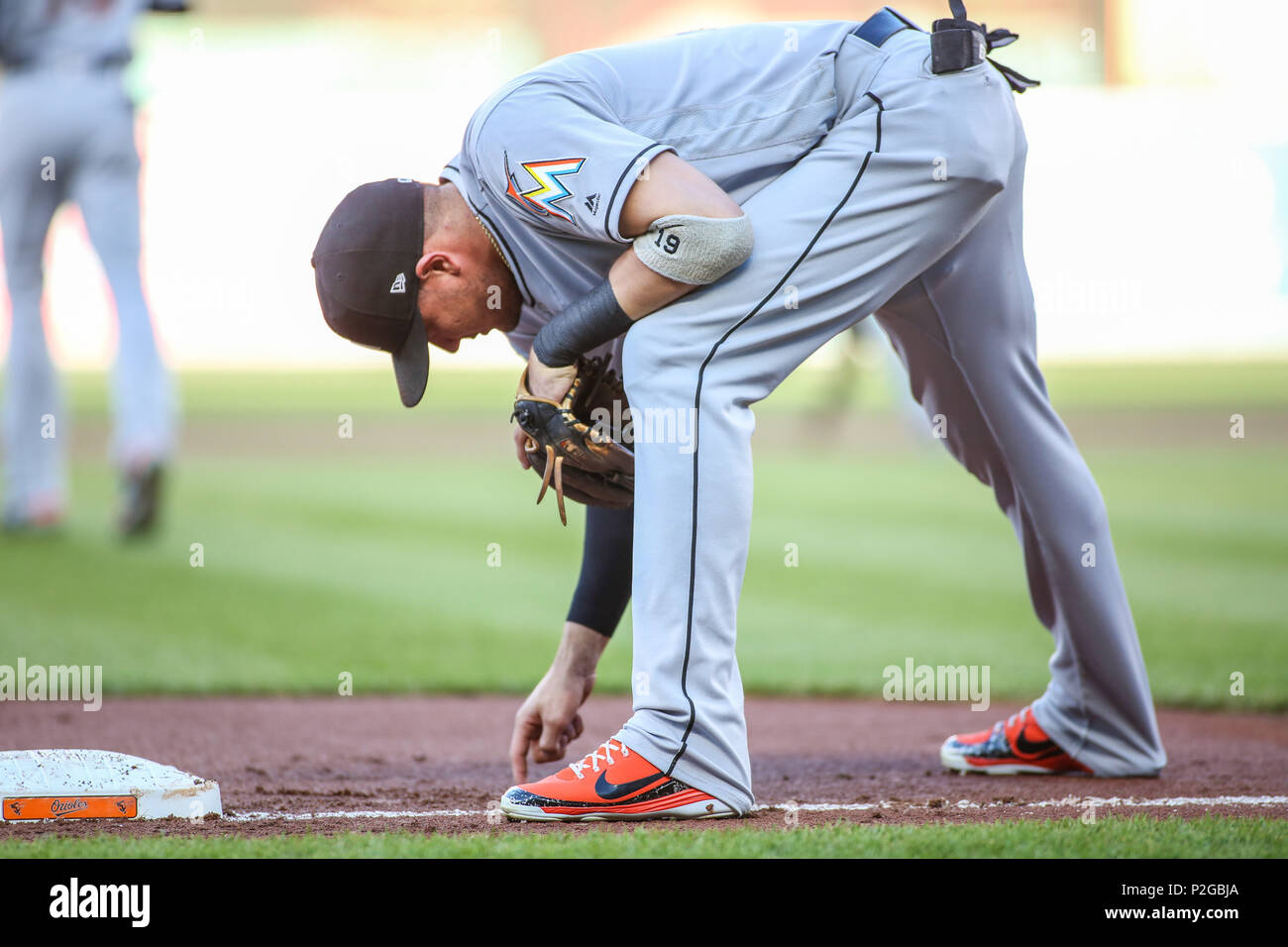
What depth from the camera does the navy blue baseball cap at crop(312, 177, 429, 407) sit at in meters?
2.49

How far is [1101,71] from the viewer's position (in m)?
20.5

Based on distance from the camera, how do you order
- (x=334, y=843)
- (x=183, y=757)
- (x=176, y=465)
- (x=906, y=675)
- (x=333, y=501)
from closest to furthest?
(x=334, y=843) < (x=183, y=757) < (x=906, y=675) < (x=333, y=501) < (x=176, y=465)

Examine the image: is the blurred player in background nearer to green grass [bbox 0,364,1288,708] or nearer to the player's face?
green grass [bbox 0,364,1288,708]

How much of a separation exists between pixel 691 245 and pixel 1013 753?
1454 millimetres

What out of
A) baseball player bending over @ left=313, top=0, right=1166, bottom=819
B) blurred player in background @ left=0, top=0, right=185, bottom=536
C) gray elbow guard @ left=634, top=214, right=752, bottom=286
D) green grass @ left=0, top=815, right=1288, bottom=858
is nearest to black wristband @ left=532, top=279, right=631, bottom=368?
baseball player bending over @ left=313, top=0, right=1166, bottom=819

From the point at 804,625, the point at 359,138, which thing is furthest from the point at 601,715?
the point at 359,138

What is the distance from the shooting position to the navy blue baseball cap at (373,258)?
8.16 ft

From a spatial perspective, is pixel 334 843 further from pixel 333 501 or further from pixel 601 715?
pixel 333 501

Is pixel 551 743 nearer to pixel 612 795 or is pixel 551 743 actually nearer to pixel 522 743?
pixel 522 743

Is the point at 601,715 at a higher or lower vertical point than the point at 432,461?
lower

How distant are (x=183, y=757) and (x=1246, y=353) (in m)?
16.8

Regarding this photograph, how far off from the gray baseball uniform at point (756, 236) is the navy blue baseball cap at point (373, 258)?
0.12m

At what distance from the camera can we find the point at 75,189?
6.77m

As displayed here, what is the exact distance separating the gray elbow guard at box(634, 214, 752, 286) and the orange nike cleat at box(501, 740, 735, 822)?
0.79 m
